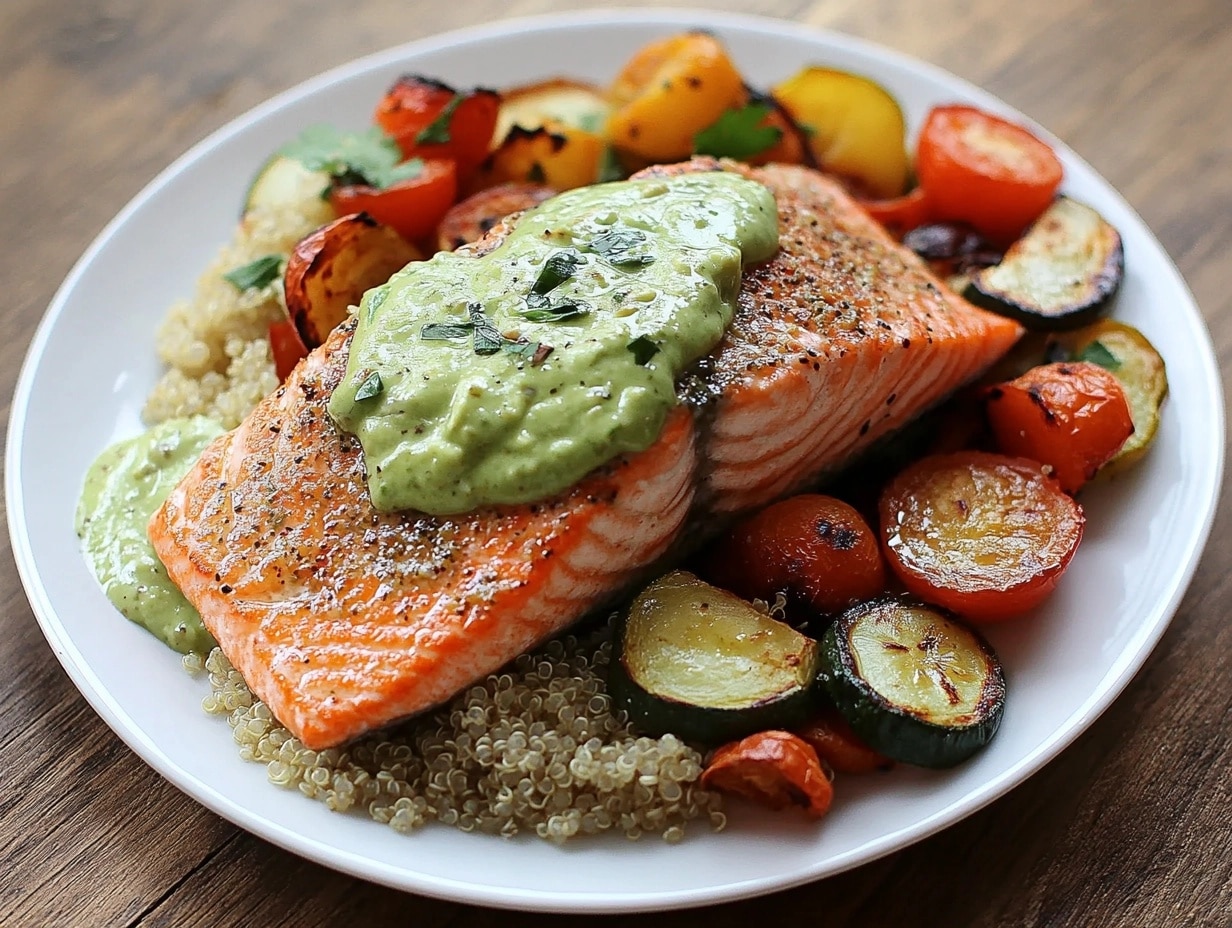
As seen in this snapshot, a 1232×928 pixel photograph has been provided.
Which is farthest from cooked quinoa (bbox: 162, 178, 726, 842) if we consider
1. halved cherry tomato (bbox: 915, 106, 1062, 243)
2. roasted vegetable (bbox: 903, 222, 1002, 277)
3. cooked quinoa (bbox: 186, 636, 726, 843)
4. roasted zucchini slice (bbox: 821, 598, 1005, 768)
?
halved cherry tomato (bbox: 915, 106, 1062, 243)

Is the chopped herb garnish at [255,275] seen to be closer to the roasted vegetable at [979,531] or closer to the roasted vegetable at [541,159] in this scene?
the roasted vegetable at [541,159]

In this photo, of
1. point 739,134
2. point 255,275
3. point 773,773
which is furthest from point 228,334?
point 773,773

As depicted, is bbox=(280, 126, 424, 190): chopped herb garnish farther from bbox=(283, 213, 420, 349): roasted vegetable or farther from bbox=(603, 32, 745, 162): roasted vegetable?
bbox=(603, 32, 745, 162): roasted vegetable

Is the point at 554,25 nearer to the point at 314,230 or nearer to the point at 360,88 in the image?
the point at 360,88

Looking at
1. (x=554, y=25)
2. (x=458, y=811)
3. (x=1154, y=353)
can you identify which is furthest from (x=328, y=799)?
(x=554, y=25)

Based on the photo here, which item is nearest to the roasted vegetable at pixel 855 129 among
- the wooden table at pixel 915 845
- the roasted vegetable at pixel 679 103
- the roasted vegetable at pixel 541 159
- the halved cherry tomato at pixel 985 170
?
the halved cherry tomato at pixel 985 170

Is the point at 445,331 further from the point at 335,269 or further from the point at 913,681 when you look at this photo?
the point at 913,681
